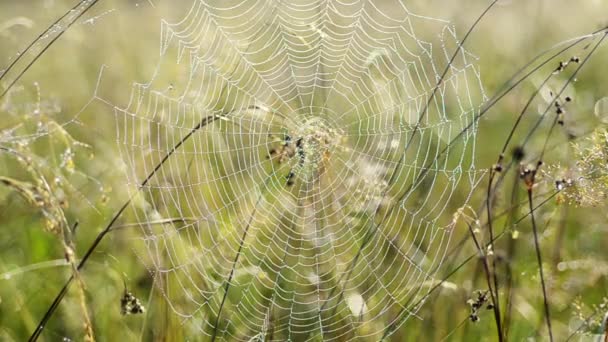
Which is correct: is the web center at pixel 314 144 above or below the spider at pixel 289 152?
above

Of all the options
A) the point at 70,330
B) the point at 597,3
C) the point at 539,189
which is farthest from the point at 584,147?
the point at 70,330

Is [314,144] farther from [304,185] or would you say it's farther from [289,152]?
[289,152]

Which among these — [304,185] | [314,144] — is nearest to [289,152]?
[314,144]

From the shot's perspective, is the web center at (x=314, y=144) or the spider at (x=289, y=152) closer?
the spider at (x=289, y=152)

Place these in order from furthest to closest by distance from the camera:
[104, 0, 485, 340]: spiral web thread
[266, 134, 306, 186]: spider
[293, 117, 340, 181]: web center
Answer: [293, 117, 340, 181]: web center
[266, 134, 306, 186]: spider
[104, 0, 485, 340]: spiral web thread

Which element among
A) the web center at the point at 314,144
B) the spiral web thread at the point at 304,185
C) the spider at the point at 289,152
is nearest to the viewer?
the spiral web thread at the point at 304,185

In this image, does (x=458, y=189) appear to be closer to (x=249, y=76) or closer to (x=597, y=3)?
(x=597, y=3)


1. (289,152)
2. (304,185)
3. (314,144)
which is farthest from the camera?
(304,185)

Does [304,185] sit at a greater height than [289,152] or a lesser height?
greater
